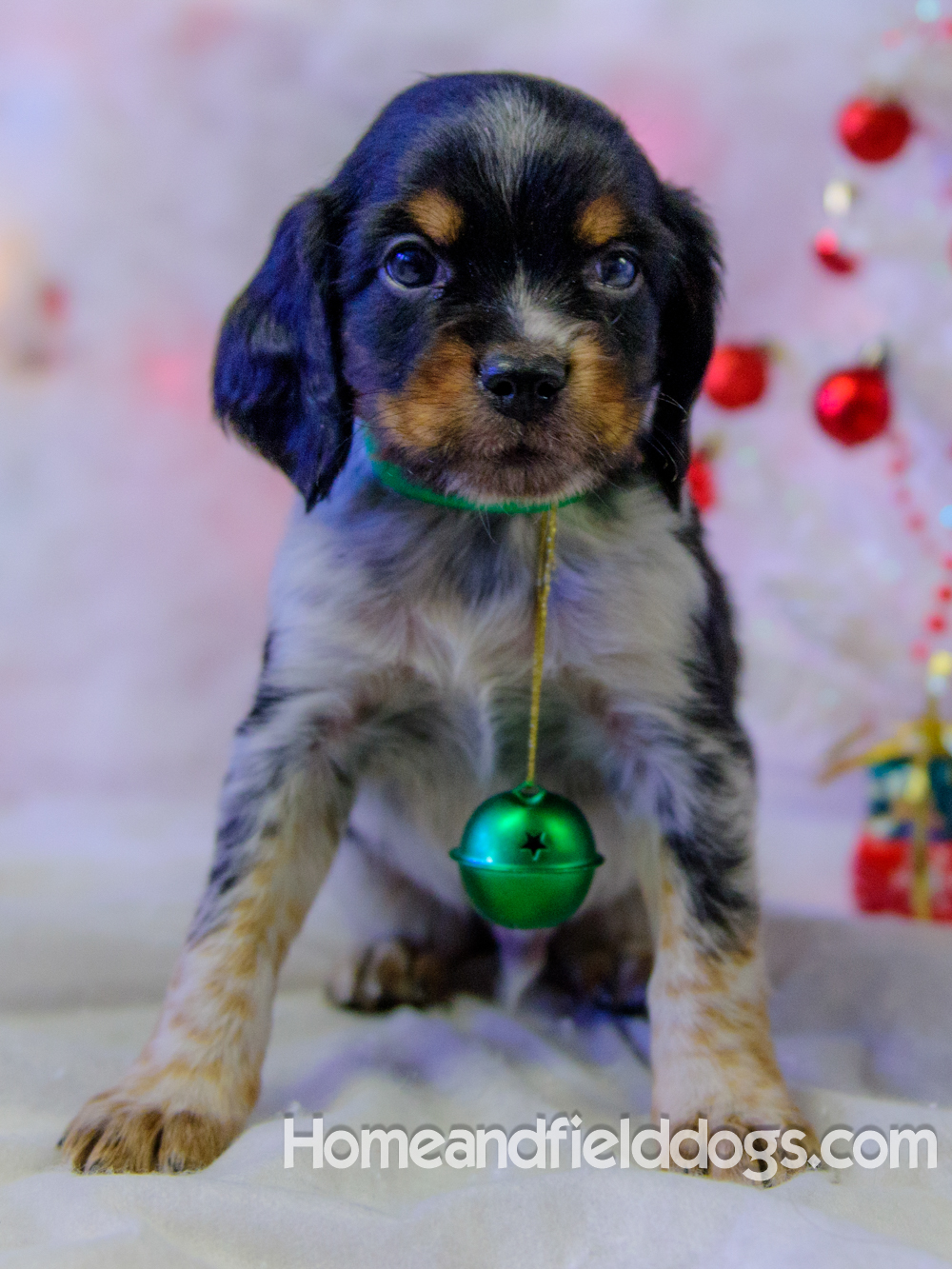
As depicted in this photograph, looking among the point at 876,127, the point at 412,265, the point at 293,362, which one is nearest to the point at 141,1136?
the point at 293,362

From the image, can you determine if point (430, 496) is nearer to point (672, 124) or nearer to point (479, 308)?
point (479, 308)

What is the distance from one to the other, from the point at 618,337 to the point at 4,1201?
4.62 ft

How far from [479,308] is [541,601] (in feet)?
1.50

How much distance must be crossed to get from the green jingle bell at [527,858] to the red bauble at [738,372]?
→ 5.46 feet

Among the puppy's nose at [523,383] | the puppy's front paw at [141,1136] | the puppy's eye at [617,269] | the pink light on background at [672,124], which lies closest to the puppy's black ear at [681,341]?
the puppy's eye at [617,269]

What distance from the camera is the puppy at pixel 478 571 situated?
1.94m

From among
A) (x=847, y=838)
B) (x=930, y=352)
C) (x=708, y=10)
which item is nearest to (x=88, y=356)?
(x=708, y=10)

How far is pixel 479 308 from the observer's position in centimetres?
193

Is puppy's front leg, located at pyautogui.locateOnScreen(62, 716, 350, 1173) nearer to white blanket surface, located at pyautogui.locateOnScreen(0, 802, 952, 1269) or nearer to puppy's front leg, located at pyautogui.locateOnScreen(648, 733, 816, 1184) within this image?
white blanket surface, located at pyautogui.locateOnScreen(0, 802, 952, 1269)

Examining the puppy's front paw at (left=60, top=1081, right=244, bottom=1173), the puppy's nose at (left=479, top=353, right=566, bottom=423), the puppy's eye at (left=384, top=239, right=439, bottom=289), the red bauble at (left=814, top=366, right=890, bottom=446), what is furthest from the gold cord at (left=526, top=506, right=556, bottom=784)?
the red bauble at (left=814, top=366, right=890, bottom=446)

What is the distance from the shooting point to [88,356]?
4.08m

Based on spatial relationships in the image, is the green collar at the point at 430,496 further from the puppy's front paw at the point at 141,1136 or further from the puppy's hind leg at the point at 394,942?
the puppy's front paw at the point at 141,1136

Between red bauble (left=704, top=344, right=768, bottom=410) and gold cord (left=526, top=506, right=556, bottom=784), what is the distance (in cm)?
146

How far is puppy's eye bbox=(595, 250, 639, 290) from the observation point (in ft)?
6.69
